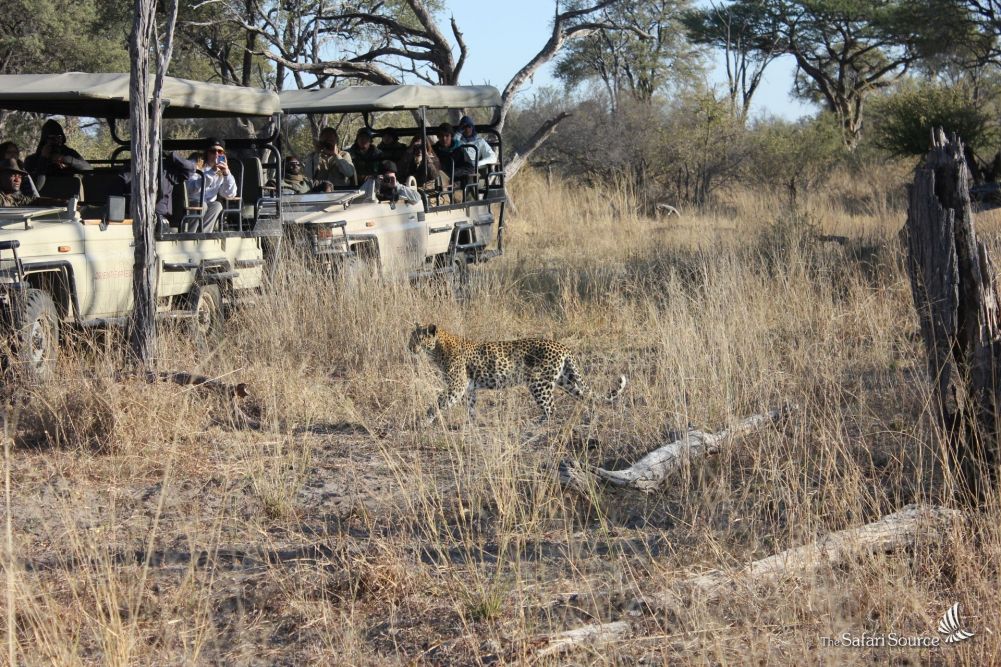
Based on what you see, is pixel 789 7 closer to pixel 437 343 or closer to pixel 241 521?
pixel 437 343

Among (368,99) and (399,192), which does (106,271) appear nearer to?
(399,192)

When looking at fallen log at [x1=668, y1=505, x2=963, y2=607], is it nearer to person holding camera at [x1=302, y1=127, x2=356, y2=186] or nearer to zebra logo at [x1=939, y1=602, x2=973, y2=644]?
zebra logo at [x1=939, y1=602, x2=973, y2=644]

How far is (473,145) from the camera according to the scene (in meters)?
11.7

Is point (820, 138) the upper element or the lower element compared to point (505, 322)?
upper

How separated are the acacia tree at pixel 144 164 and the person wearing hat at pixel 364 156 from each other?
196 inches

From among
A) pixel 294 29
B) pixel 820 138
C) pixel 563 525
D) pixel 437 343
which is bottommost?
pixel 563 525

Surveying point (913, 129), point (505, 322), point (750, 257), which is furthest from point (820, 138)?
point (505, 322)

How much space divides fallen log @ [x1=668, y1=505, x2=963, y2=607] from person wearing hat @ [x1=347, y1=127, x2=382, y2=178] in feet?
27.1

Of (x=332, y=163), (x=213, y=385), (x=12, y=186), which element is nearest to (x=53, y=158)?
(x=12, y=186)

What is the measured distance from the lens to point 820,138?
19516 mm

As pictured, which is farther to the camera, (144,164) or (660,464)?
(144,164)

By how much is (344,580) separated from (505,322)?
462 cm

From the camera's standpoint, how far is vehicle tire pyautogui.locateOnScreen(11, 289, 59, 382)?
5883 millimetres

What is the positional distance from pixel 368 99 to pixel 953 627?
822 cm
